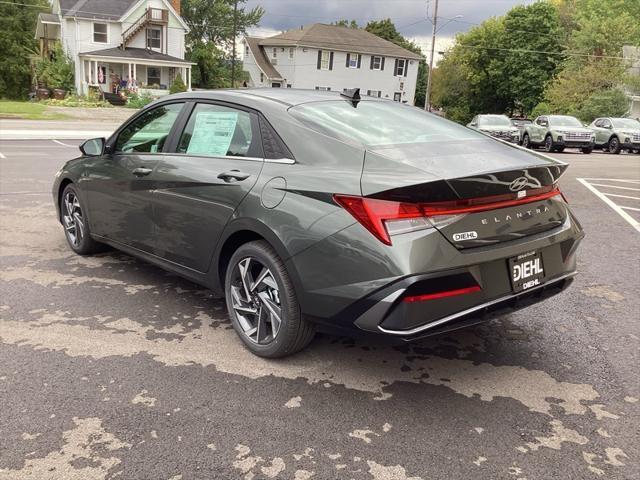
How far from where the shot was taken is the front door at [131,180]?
443 cm

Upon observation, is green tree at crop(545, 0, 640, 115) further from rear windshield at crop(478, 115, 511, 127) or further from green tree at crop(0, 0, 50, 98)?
green tree at crop(0, 0, 50, 98)

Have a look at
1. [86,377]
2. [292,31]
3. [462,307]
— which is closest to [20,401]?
[86,377]

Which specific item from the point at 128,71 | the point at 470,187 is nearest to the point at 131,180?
the point at 470,187

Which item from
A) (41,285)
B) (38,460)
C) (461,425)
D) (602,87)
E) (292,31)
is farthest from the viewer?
(292,31)

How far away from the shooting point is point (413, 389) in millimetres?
3283

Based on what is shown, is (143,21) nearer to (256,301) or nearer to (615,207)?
(615,207)

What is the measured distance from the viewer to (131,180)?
15.0 feet

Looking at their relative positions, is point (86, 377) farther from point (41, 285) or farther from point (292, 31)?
point (292, 31)

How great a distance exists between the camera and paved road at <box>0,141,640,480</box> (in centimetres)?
261

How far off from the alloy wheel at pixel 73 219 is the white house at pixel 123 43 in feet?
124

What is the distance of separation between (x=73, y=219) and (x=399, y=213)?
13.0ft

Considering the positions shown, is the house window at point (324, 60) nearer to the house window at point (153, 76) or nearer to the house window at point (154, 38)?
the house window at point (154, 38)

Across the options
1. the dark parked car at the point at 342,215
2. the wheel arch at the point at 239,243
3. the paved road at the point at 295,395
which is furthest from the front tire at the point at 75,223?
the wheel arch at the point at 239,243

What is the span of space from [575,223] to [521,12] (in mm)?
61283
